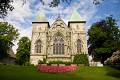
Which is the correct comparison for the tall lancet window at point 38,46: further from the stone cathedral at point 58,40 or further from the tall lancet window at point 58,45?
the tall lancet window at point 58,45

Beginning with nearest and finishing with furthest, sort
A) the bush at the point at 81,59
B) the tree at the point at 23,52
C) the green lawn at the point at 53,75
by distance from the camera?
the green lawn at the point at 53,75 < the bush at the point at 81,59 < the tree at the point at 23,52

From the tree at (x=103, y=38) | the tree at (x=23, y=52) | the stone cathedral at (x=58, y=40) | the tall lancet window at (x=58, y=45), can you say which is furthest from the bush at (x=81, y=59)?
the tree at (x=23, y=52)

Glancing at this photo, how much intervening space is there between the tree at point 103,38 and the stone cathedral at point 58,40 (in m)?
5.56

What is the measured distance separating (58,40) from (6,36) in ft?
48.5

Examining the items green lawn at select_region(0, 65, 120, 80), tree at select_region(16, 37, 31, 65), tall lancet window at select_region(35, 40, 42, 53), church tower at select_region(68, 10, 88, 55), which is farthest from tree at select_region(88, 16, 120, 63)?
green lawn at select_region(0, 65, 120, 80)

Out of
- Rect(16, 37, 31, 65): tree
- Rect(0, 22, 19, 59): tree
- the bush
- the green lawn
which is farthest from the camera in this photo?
Rect(16, 37, 31, 65): tree

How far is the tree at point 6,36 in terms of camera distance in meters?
66.7

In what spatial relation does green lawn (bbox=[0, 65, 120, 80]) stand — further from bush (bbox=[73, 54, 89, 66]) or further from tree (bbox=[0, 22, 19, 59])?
tree (bbox=[0, 22, 19, 59])

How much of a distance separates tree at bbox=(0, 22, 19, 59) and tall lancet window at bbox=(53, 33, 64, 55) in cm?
1150

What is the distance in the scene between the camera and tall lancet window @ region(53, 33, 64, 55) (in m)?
69.4

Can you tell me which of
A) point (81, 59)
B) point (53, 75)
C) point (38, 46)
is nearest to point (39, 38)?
point (38, 46)

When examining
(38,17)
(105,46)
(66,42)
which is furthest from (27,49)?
(105,46)

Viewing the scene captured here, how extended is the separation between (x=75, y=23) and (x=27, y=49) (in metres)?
24.3

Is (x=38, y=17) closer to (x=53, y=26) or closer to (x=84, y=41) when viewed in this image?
(x=53, y=26)
